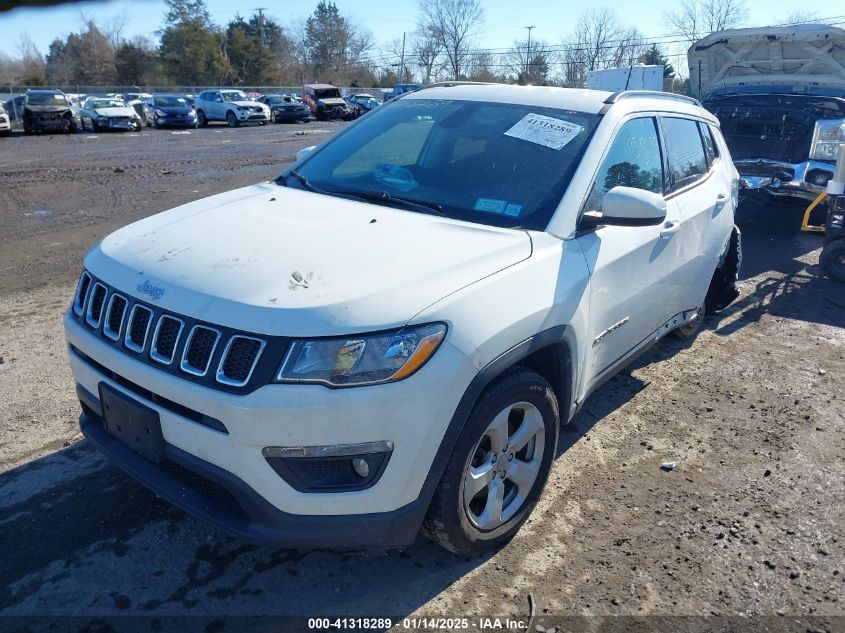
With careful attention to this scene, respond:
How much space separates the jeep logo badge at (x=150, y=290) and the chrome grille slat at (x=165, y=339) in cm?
10

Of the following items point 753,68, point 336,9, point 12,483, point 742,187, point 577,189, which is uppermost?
point 336,9

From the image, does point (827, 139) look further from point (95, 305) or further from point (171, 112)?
point (171, 112)

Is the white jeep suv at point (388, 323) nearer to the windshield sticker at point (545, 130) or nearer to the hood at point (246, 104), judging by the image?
the windshield sticker at point (545, 130)

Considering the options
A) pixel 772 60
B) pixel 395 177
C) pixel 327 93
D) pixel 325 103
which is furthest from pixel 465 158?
pixel 327 93

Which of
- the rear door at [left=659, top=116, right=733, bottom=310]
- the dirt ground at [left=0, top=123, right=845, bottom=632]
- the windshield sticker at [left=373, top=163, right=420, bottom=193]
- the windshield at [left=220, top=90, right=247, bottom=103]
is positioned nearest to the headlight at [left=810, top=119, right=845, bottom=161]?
the dirt ground at [left=0, top=123, right=845, bottom=632]

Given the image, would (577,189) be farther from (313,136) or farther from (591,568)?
(313,136)

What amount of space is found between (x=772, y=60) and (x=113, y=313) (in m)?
10.1

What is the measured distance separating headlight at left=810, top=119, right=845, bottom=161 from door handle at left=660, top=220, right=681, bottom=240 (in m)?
6.21

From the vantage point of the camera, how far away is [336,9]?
83688 mm

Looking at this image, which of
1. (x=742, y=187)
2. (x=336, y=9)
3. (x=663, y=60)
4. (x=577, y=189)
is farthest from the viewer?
(x=336, y=9)

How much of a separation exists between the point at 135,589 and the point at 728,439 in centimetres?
320

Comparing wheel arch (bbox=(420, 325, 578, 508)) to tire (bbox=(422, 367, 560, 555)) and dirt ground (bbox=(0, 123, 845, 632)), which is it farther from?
dirt ground (bbox=(0, 123, 845, 632))

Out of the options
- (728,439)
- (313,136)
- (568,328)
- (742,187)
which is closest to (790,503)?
(728,439)

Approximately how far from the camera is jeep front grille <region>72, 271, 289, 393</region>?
225 centimetres
